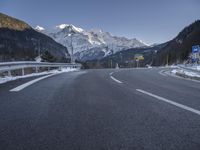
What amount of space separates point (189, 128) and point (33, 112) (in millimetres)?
2630

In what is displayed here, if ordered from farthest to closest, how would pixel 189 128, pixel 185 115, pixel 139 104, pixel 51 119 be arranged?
pixel 139 104, pixel 185 115, pixel 51 119, pixel 189 128

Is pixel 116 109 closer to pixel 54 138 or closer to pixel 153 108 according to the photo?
pixel 153 108

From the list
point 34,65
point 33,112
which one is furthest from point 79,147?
point 34,65

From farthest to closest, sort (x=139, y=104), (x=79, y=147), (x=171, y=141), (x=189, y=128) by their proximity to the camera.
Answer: (x=139, y=104) < (x=189, y=128) < (x=171, y=141) < (x=79, y=147)

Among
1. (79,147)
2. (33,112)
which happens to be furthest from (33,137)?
(33,112)

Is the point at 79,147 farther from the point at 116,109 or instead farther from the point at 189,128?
the point at 116,109

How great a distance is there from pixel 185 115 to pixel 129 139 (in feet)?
6.15

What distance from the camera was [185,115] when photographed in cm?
514

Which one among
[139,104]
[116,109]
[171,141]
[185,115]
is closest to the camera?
[171,141]

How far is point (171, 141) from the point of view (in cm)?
354

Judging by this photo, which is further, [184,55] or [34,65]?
[184,55]

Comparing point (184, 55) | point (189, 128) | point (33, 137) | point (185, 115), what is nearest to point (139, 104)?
point (185, 115)

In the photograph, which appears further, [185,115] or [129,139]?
[185,115]

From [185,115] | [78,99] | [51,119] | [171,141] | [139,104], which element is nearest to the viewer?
[171,141]
